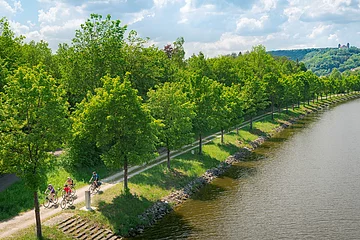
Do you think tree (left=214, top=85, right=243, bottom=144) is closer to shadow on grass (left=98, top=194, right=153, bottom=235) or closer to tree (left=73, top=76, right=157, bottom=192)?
tree (left=73, top=76, right=157, bottom=192)

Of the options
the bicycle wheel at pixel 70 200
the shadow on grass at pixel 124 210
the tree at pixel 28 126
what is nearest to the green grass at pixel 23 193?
the tree at pixel 28 126

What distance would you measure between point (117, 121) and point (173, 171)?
1384 centimetres

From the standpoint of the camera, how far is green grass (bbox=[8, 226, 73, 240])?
26.4 m

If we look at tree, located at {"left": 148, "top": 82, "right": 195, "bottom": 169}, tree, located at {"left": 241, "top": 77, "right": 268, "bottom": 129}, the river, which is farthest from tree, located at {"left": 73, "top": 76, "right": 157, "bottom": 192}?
tree, located at {"left": 241, "top": 77, "right": 268, "bottom": 129}

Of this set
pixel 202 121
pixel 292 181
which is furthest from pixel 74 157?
pixel 292 181

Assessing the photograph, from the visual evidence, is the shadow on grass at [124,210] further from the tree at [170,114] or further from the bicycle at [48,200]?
the tree at [170,114]

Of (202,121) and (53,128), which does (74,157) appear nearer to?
(53,128)

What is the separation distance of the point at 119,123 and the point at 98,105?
8.33 ft

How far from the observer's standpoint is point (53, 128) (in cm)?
2622

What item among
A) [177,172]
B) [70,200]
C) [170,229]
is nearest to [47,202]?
[70,200]

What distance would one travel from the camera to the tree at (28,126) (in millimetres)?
24719

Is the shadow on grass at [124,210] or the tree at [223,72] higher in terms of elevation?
the tree at [223,72]

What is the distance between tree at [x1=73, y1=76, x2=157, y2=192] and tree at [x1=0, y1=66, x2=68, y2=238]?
26.2 feet

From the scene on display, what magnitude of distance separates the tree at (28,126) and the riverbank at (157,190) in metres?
7.36
